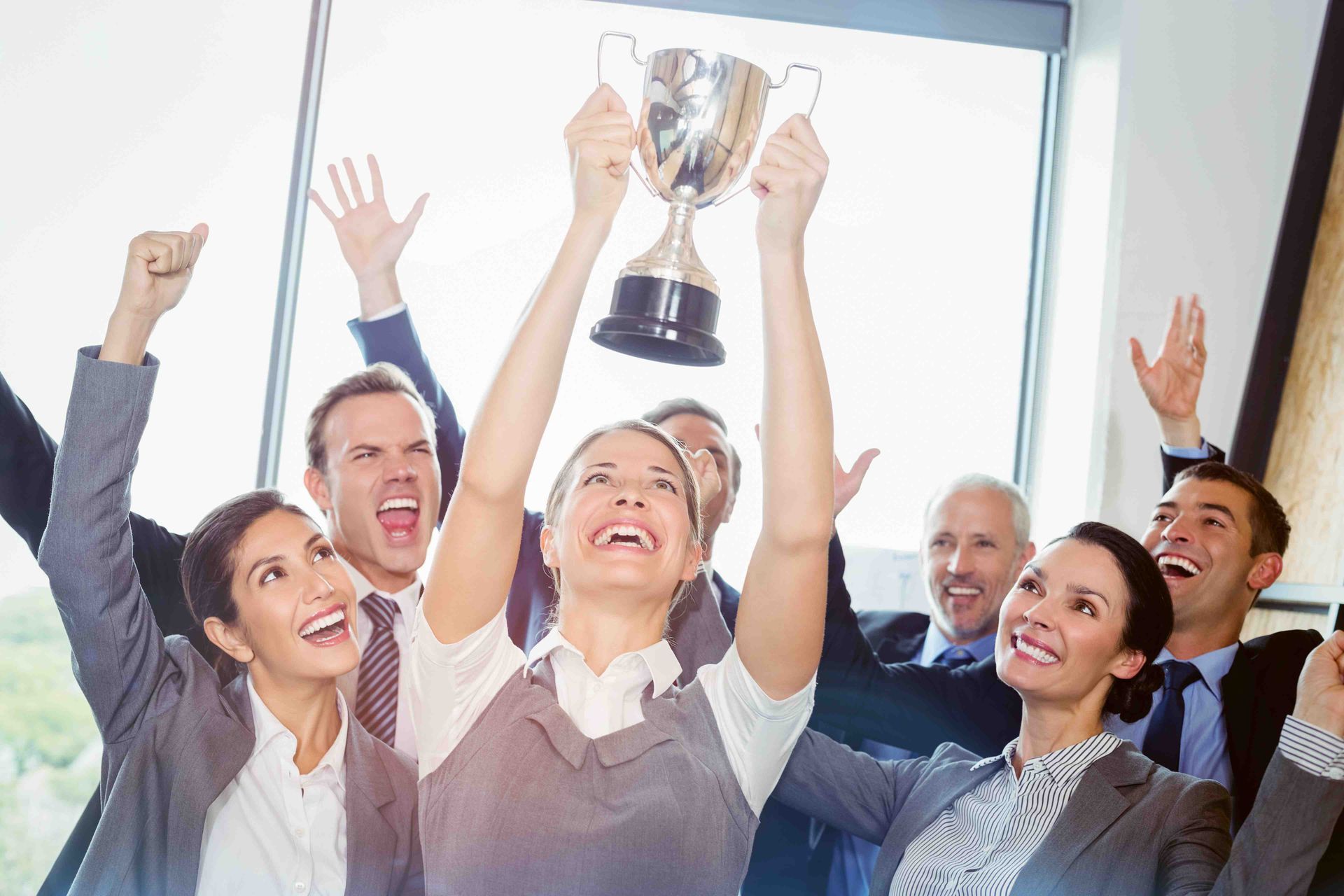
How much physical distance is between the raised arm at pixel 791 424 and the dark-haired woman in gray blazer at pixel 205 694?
633mm

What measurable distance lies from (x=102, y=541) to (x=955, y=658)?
1.57 metres

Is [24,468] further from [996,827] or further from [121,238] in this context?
[996,827]

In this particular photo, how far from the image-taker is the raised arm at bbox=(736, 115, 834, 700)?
128 cm

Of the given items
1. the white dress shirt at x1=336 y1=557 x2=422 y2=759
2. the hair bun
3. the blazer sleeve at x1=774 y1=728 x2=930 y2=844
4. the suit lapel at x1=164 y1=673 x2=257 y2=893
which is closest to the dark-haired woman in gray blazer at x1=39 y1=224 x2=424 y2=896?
the suit lapel at x1=164 y1=673 x2=257 y2=893

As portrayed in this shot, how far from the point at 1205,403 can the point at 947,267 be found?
2.61ft

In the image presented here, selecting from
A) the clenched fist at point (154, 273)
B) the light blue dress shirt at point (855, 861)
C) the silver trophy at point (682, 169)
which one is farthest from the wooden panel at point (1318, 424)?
the clenched fist at point (154, 273)

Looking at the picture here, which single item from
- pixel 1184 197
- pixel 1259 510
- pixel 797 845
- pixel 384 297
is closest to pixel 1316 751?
pixel 1259 510

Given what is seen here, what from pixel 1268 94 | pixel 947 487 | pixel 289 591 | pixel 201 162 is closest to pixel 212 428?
pixel 201 162

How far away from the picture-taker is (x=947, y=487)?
2.59 meters

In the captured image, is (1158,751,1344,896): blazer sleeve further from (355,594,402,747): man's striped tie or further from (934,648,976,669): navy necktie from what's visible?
(355,594,402,747): man's striped tie

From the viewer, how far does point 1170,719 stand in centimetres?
187

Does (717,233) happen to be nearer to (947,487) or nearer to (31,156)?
(947,487)

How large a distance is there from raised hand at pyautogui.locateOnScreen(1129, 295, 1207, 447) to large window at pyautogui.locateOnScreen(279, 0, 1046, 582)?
0.87 m

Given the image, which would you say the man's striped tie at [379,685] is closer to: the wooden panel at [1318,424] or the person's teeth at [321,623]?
the person's teeth at [321,623]
